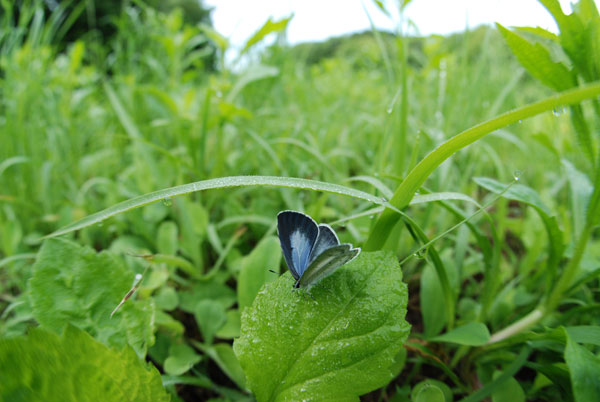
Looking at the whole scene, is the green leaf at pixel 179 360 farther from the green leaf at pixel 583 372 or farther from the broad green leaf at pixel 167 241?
the green leaf at pixel 583 372

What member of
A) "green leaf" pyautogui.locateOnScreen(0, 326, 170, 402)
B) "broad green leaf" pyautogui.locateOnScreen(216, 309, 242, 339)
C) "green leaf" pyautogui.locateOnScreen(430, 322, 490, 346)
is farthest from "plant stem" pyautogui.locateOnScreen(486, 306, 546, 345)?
"green leaf" pyautogui.locateOnScreen(0, 326, 170, 402)

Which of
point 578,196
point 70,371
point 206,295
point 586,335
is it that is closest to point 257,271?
point 206,295

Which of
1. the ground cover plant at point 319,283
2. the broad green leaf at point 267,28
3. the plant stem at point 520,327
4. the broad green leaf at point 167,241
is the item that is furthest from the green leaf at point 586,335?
the broad green leaf at point 267,28

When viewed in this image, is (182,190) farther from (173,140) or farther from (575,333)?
(173,140)

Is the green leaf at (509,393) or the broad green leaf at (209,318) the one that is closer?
the green leaf at (509,393)

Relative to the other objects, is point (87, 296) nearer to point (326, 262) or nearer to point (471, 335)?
point (326, 262)
